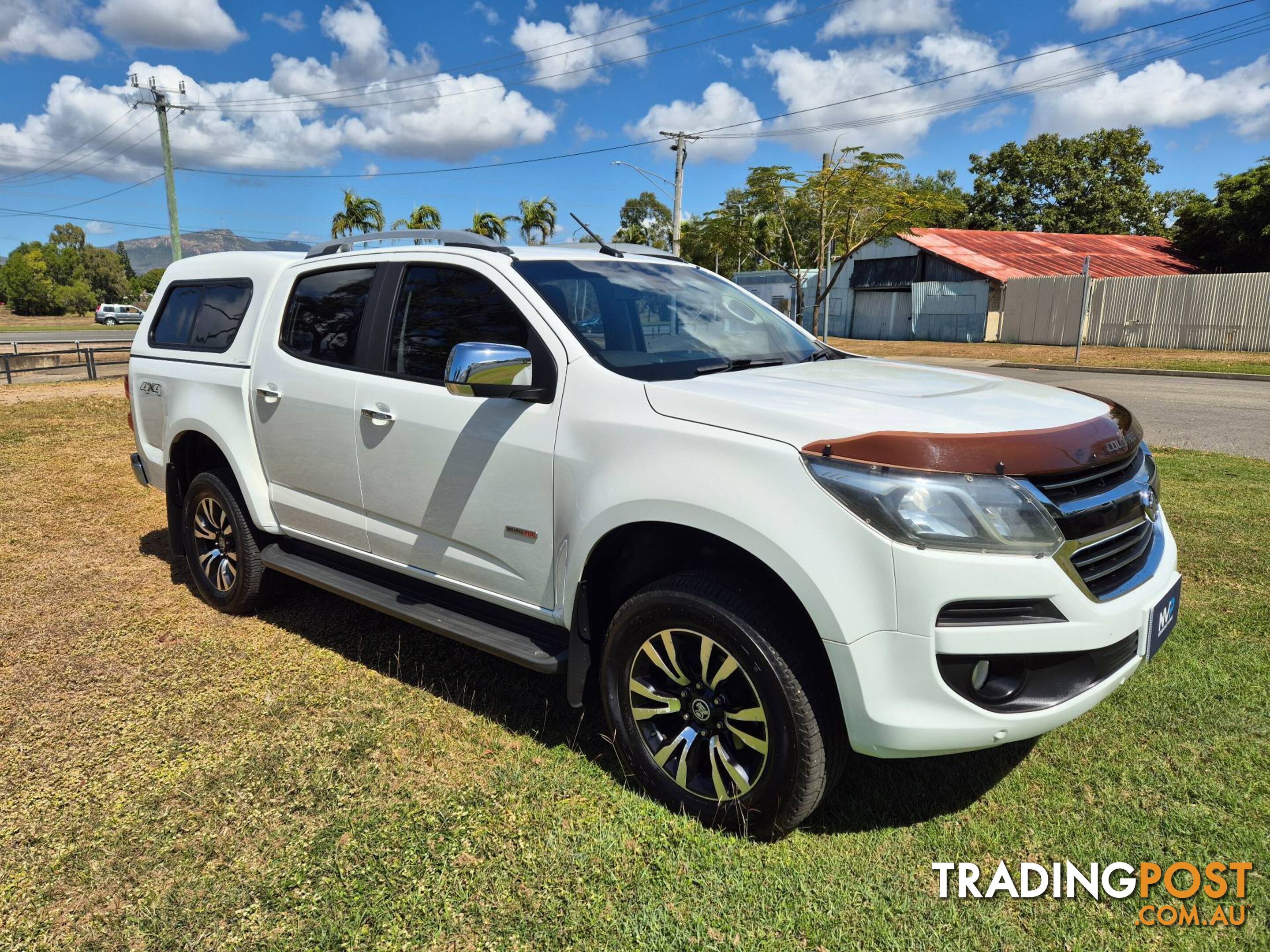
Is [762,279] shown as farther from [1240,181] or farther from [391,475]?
[391,475]

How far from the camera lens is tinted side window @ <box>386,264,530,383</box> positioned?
3275 millimetres

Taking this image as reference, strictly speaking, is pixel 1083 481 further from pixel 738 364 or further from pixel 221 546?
pixel 221 546

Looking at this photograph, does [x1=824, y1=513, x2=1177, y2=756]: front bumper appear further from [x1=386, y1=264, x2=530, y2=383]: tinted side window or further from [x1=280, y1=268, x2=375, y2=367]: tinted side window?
[x1=280, y1=268, x2=375, y2=367]: tinted side window

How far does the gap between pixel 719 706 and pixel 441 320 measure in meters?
1.93

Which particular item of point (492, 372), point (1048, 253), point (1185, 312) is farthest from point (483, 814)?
point (1048, 253)

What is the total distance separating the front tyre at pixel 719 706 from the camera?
2449 mm

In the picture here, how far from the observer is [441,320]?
3.48m

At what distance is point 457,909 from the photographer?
2436 millimetres

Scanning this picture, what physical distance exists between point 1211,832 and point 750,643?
1625 millimetres

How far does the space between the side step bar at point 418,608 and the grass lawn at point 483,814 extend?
17.4 inches

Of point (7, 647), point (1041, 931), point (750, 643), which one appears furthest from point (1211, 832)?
point (7, 647)

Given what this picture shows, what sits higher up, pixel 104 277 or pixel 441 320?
pixel 104 277

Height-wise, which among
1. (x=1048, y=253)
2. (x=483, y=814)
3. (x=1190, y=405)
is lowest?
(x=483, y=814)

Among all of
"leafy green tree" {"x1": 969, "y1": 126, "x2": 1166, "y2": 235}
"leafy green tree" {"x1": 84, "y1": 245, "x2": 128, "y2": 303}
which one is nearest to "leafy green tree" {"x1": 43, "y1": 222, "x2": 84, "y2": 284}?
"leafy green tree" {"x1": 84, "y1": 245, "x2": 128, "y2": 303}
